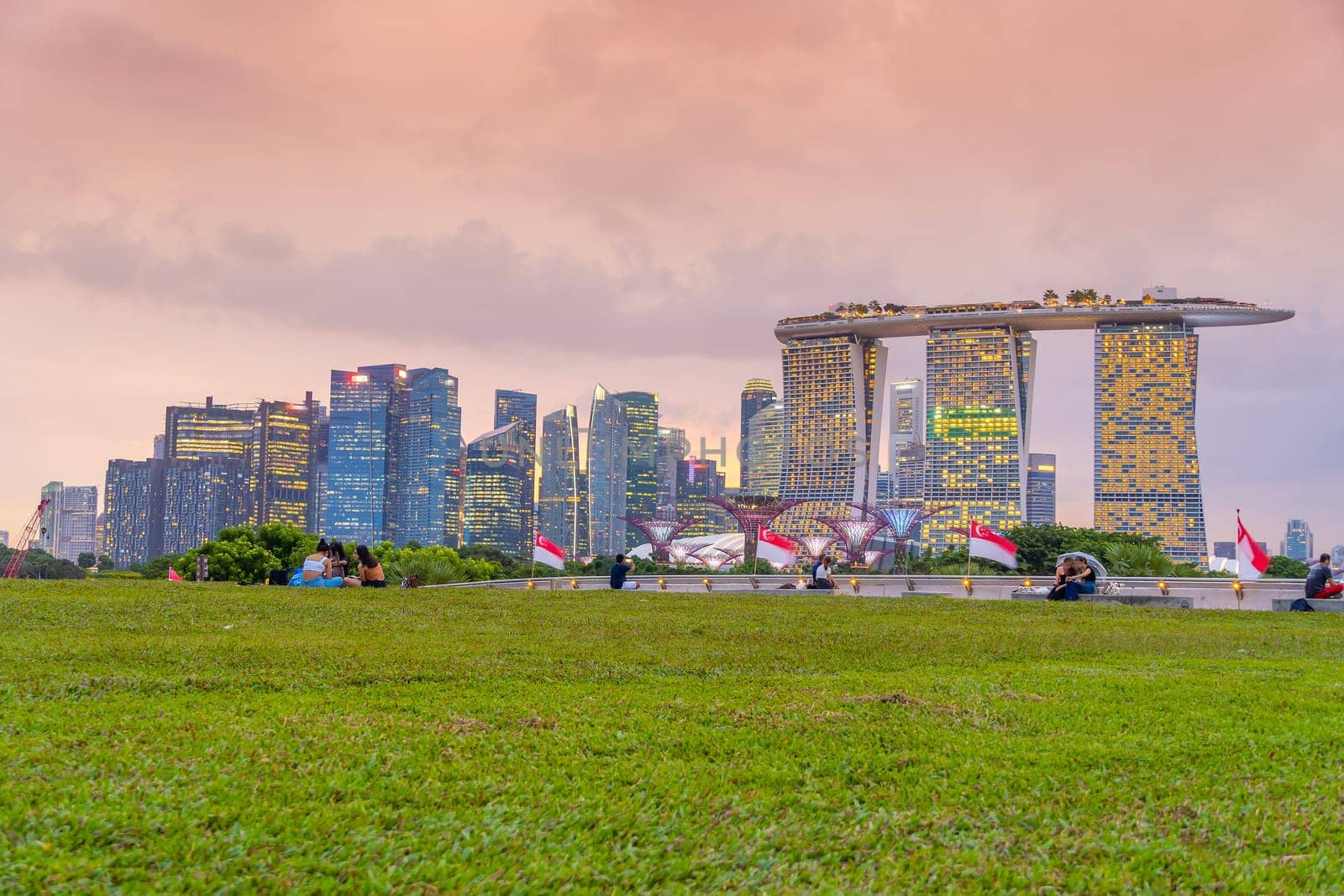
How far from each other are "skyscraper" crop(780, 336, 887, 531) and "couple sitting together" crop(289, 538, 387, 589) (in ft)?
472

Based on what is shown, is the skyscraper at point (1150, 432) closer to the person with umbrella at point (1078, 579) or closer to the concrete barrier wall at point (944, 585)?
the concrete barrier wall at point (944, 585)

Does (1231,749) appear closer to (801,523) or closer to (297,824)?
(297,824)

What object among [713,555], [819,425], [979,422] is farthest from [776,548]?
[819,425]

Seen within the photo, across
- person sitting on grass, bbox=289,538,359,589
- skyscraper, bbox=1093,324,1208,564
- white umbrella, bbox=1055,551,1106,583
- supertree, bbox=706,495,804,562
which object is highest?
skyscraper, bbox=1093,324,1208,564

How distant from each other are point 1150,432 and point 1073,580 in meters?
149

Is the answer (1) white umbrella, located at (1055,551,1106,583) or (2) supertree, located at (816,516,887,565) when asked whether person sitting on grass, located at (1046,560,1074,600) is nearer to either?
(1) white umbrella, located at (1055,551,1106,583)

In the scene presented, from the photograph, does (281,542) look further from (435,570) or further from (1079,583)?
(1079,583)

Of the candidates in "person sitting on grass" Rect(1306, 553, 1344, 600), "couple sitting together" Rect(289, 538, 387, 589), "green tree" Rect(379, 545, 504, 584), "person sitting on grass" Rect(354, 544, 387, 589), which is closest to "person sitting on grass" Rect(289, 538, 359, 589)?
"couple sitting together" Rect(289, 538, 387, 589)

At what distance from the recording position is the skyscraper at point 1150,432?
151875 mm

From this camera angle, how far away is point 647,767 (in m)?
6.39

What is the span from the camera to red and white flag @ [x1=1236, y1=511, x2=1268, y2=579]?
2505 centimetres

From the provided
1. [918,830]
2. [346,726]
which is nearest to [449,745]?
[346,726]

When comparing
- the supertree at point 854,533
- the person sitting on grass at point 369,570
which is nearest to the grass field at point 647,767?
the person sitting on grass at point 369,570

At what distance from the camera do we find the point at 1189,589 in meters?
28.1
